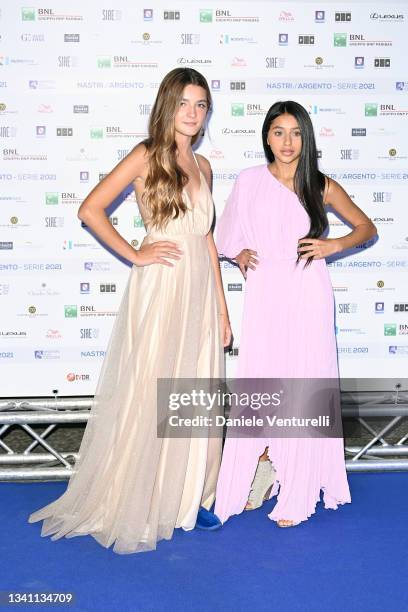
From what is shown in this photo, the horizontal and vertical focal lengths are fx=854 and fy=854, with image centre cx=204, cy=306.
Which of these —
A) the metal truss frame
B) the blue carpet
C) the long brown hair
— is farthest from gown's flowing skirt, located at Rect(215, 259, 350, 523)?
the metal truss frame

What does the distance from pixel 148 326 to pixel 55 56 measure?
2.06m

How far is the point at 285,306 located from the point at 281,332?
0.39ft

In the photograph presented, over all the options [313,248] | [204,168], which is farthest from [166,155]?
[313,248]

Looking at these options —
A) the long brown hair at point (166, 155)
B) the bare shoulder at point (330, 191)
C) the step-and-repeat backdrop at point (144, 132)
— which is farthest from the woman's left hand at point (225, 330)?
the step-and-repeat backdrop at point (144, 132)

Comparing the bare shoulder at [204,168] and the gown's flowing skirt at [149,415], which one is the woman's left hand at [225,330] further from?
the bare shoulder at [204,168]

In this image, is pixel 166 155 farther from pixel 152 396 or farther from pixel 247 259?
pixel 152 396

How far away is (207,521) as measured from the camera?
3.77 metres

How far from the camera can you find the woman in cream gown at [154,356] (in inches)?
142

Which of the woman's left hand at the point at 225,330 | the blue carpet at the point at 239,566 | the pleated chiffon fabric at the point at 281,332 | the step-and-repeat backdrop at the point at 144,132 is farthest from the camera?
the step-and-repeat backdrop at the point at 144,132

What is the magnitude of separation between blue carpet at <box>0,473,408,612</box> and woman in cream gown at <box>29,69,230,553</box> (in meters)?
0.14

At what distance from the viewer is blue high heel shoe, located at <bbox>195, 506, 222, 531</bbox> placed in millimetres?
3754

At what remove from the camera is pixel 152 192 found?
12.0 ft

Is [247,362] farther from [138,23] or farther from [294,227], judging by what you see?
[138,23]

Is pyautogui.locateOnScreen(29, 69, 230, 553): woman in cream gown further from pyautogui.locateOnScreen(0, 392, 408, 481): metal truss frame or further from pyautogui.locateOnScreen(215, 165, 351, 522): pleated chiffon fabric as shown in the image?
pyautogui.locateOnScreen(0, 392, 408, 481): metal truss frame
